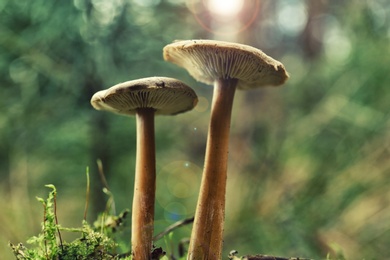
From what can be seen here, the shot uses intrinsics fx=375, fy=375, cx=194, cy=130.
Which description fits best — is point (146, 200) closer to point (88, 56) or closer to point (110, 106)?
point (110, 106)

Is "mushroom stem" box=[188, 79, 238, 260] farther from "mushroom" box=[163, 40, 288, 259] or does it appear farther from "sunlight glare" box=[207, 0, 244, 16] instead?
"sunlight glare" box=[207, 0, 244, 16]

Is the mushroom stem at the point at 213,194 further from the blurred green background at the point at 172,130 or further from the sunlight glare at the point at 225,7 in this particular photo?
the sunlight glare at the point at 225,7

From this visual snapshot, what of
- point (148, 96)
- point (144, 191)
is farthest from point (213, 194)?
point (148, 96)

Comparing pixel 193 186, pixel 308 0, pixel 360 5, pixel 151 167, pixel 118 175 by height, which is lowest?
pixel 151 167

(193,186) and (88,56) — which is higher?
(193,186)

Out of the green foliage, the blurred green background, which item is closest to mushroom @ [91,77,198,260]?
the green foliage

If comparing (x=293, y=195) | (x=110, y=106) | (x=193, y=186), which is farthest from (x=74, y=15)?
(x=193, y=186)

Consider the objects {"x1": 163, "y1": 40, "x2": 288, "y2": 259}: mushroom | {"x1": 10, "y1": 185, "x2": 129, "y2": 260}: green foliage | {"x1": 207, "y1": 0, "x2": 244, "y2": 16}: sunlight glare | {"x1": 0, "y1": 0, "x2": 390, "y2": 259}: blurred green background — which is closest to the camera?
{"x1": 10, "y1": 185, "x2": 129, "y2": 260}: green foliage

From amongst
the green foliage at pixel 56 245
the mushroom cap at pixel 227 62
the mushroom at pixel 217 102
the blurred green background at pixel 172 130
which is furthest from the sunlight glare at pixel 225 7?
the green foliage at pixel 56 245
